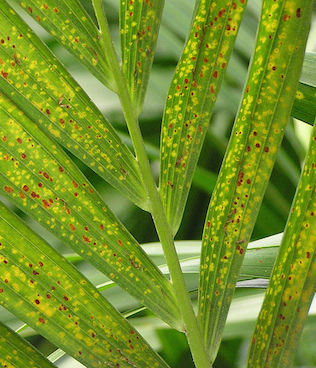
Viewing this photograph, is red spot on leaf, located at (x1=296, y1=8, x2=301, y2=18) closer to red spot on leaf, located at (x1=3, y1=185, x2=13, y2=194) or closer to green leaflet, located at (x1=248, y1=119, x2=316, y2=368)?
green leaflet, located at (x1=248, y1=119, x2=316, y2=368)

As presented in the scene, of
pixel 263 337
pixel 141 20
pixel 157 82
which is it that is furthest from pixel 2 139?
pixel 157 82

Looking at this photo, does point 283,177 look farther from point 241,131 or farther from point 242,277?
point 241,131

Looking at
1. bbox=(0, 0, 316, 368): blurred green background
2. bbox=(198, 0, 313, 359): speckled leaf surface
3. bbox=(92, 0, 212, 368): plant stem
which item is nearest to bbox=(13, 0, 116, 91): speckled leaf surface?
bbox=(92, 0, 212, 368): plant stem

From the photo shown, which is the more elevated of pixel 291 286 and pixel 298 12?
pixel 298 12

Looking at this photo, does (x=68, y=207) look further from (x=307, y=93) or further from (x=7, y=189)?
(x=307, y=93)

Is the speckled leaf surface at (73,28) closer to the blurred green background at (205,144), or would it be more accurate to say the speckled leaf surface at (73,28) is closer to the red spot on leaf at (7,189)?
the red spot on leaf at (7,189)

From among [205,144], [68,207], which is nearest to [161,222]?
[68,207]

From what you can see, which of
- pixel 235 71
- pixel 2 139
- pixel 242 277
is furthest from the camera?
pixel 235 71

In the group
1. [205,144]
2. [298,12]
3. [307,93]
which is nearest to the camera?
[298,12]
